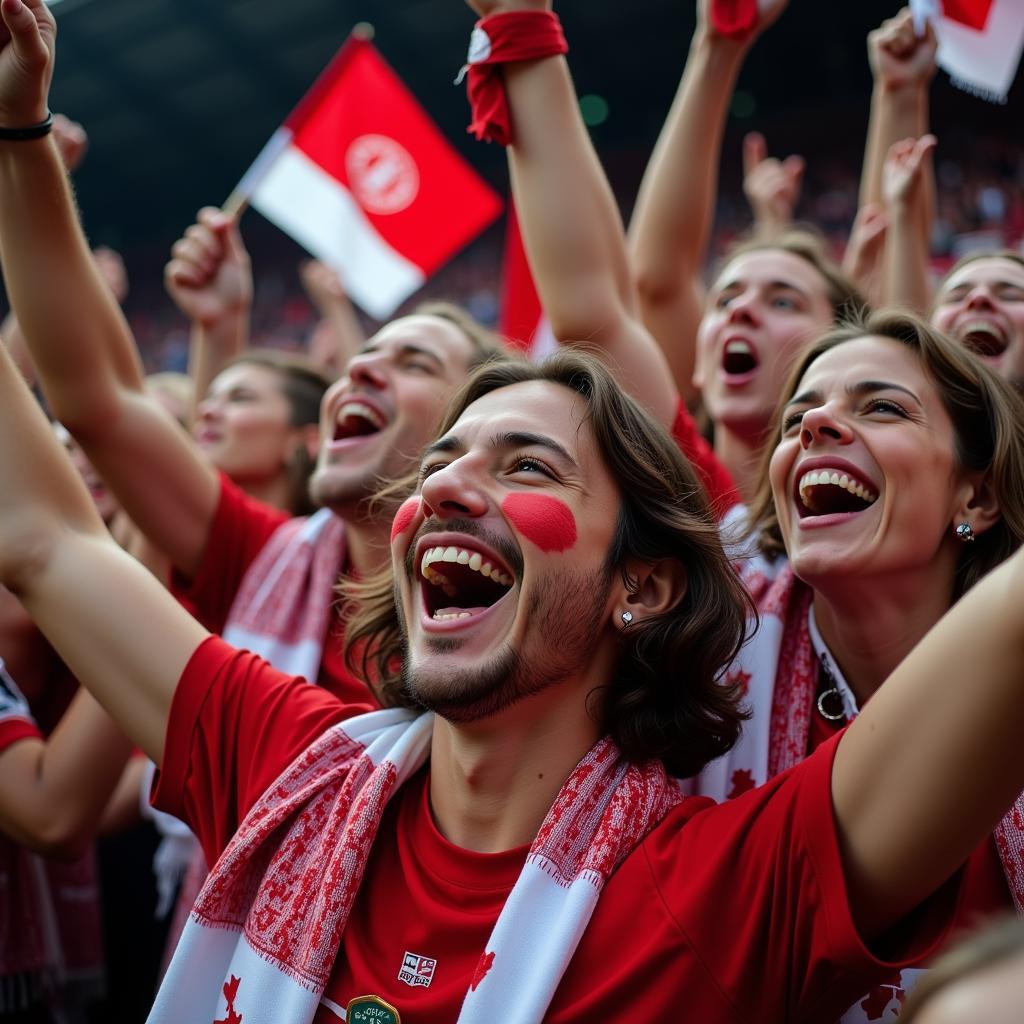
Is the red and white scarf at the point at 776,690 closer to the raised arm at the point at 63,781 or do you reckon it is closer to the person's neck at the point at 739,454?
the person's neck at the point at 739,454

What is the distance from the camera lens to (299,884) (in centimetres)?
192

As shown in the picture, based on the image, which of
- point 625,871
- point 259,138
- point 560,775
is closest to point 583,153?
point 560,775

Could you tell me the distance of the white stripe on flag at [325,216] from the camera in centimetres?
506

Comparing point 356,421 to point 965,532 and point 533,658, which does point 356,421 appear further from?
point 965,532

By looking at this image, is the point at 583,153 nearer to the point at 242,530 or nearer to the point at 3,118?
the point at 3,118

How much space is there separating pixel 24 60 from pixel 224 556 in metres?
1.34

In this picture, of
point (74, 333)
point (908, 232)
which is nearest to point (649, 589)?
point (74, 333)

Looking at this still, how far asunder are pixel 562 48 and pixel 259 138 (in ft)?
44.9

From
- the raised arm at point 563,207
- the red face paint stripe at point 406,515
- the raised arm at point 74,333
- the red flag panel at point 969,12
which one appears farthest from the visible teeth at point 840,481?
the red flag panel at point 969,12

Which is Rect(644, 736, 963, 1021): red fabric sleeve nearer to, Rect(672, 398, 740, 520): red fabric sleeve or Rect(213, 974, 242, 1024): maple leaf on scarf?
Rect(213, 974, 242, 1024): maple leaf on scarf

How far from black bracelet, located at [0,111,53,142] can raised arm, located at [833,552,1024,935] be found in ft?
5.74

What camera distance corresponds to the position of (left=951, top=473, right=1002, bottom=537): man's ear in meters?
2.17

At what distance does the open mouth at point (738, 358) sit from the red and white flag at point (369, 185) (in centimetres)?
199

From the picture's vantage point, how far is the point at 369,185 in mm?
5254
